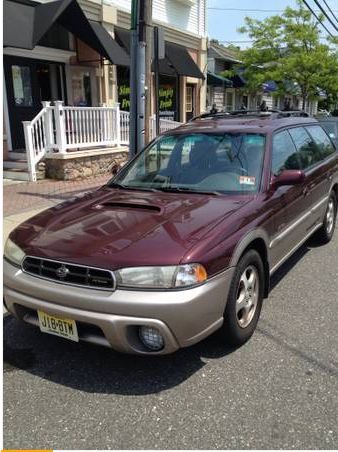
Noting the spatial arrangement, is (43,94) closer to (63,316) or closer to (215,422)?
(63,316)

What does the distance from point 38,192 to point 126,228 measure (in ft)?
20.4

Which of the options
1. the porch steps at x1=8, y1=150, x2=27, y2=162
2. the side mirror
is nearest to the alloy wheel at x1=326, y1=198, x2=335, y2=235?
the side mirror

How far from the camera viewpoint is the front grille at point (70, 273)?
2826 millimetres

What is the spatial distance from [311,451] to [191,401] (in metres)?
0.75

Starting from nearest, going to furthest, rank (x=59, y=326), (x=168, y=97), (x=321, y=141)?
(x=59, y=326)
(x=321, y=141)
(x=168, y=97)

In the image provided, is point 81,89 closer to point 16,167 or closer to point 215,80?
point 16,167

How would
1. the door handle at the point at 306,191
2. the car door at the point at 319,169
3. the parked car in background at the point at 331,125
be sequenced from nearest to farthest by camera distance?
the door handle at the point at 306,191
the car door at the point at 319,169
the parked car in background at the point at 331,125

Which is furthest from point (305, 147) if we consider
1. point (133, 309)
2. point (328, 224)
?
point (133, 309)

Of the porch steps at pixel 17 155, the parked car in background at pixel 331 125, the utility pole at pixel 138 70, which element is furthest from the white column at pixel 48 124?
the parked car in background at pixel 331 125

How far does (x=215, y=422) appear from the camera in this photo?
2.61 m

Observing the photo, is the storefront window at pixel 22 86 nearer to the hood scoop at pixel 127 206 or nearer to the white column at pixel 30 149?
the white column at pixel 30 149

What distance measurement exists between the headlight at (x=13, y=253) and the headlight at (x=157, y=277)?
0.85m

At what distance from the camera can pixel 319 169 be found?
532cm

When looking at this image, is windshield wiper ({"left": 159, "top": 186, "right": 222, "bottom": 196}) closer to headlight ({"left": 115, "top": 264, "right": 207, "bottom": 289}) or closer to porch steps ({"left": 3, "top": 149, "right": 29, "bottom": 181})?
headlight ({"left": 115, "top": 264, "right": 207, "bottom": 289})
